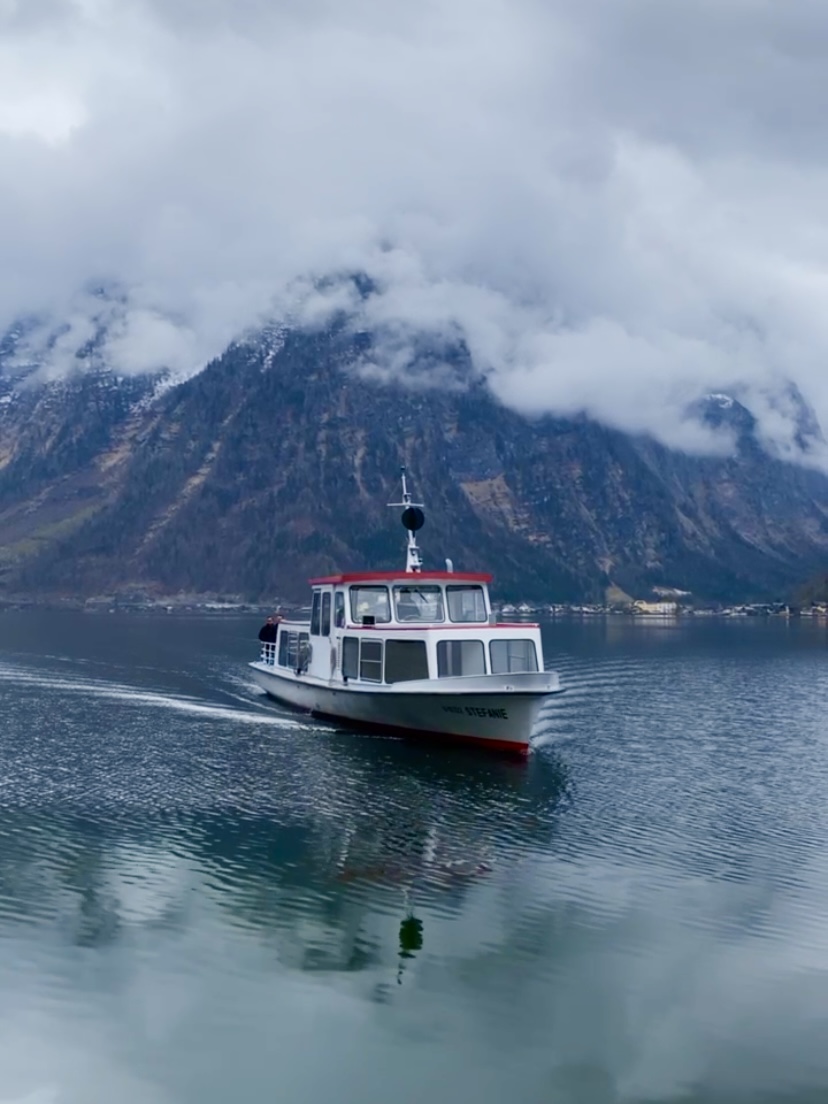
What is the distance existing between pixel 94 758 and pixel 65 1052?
35292 millimetres

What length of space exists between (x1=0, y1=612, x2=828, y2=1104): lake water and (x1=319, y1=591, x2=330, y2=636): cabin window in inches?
361

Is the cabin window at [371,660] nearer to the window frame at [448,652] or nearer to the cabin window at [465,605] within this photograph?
the window frame at [448,652]

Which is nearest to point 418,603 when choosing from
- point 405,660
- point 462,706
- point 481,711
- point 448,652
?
point 405,660

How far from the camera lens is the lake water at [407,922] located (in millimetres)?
25531

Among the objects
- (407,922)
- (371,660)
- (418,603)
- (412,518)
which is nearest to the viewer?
(407,922)

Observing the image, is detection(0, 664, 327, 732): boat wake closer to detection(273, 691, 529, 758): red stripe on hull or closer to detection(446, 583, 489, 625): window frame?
detection(273, 691, 529, 758): red stripe on hull

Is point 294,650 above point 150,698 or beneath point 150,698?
above

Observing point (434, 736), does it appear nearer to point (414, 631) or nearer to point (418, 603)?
point (414, 631)

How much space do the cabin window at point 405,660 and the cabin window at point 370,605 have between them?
235 centimetres

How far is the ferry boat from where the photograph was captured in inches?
2434

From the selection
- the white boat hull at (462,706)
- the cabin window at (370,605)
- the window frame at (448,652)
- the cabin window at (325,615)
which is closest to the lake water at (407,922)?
the white boat hull at (462,706)

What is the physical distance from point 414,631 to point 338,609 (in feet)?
Result: 28.5

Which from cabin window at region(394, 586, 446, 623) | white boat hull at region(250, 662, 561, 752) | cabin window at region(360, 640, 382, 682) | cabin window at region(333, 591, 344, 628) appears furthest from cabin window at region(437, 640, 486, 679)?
cabin window at region(333, 591, 344, 628)

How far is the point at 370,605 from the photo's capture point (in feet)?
227
